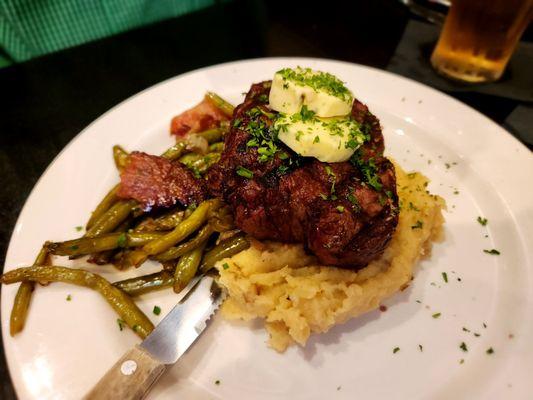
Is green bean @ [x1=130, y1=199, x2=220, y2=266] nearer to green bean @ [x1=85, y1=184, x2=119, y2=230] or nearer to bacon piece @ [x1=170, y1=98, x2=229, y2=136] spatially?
green bean @ [x1=85, y1=184, x2=119, y2=230]

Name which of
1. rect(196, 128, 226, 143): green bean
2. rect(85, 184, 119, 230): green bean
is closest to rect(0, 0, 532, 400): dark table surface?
rect(85, 184, 119, 230): green bean

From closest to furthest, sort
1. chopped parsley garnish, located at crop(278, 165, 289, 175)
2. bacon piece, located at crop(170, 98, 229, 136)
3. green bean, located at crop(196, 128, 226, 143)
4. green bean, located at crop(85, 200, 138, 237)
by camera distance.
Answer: chopped parsley garnish, located at crop(278, 165, 289, 175), green bean, located at crop(85, 200, 138, 237), green bean, located at crop(196, 128, 226, 143), bacon piece, located at crop(170, 98, 229, 136)

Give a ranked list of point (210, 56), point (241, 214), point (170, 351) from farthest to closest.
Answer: point (210, 56), point (241, 214), point (170, 351)

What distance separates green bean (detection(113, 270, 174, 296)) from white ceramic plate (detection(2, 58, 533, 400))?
102 mm

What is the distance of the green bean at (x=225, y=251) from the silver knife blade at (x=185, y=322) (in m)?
0.12

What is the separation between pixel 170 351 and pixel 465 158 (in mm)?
3331

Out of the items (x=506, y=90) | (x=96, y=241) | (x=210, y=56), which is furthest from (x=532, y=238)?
(x=210, y=56)

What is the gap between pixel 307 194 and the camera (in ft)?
9.86

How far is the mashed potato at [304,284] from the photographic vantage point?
297cm

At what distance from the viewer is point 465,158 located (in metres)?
4.21

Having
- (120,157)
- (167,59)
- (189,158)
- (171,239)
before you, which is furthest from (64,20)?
(171,239)

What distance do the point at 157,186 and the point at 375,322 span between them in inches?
84.8

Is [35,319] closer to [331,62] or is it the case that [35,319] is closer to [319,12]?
[331,62]

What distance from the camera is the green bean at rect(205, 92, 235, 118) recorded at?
4.55 m
